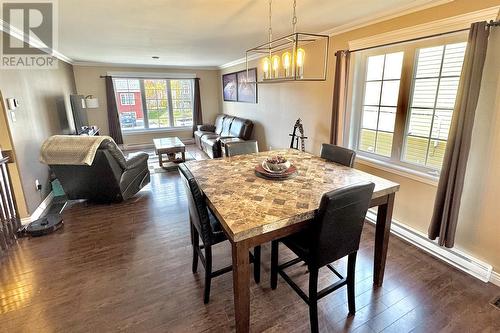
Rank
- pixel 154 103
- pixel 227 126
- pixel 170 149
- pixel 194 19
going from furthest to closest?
pixel 154 103 → pixel 227 126 → pixel 170 149 → pixel 194 19

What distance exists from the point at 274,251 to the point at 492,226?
1.80 meters

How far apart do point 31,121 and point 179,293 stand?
3.25 m

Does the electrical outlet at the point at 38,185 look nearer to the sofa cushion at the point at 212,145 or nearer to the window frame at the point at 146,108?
the sofa cushion at the point at 212,145

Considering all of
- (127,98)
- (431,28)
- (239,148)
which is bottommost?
(239,148)

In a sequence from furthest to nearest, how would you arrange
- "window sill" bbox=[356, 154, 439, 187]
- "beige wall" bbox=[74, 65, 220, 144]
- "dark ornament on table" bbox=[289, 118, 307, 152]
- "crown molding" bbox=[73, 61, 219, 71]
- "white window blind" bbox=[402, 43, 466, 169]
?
1. "beige wall" bbox=[74, 65, 220, 144]
2. "crown molding" bbox=[73, 61, 219, 71]
3. "dark ornament on table" bbox=[289, 118, 307, 152]
4. "window sill" bbox=[356, 154, 439, 187]
5. "white window blind" bbox=[402, 43, 466, 169]

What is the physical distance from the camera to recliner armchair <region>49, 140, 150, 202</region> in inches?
122

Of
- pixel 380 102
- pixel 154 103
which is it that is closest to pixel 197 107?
pixel 154 103

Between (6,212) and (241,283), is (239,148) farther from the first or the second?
(6,212)

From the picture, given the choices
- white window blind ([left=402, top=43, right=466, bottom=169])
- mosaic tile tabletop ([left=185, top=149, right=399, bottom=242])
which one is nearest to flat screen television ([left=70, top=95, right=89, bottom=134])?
mosaic tile tabletop ([left=185, top=149, right=399, bottom=242])

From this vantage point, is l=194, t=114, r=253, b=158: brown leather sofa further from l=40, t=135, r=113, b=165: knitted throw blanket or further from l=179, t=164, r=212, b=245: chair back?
l=179, t=164, r=212, b=245: chair back

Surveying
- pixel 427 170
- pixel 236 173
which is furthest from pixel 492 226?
pixel 236 173

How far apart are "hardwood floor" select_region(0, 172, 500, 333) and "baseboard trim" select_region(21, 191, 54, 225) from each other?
414 mm

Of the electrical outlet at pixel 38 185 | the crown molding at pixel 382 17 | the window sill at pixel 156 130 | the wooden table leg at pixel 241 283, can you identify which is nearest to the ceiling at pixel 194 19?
the crown molding at pixel 382 17

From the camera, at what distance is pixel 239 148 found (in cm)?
293
